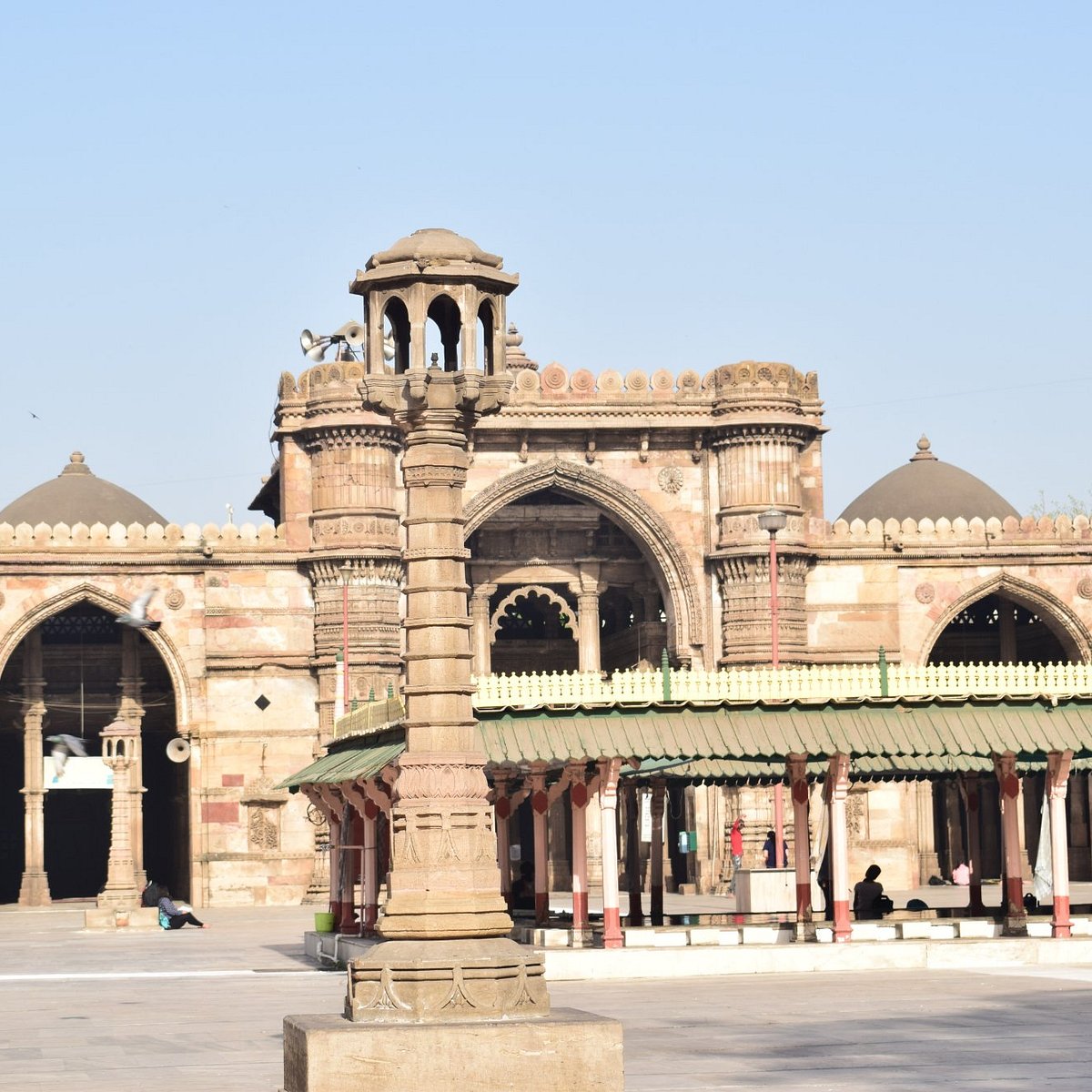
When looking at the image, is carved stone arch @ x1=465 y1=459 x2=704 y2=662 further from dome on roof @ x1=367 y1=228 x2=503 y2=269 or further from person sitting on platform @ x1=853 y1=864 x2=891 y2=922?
dome on roof @ x1=367 y1=228 x2=503 y2=269

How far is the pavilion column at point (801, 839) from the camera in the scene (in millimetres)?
28344

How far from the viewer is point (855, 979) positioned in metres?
25.3

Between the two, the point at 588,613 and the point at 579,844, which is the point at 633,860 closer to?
the point at 579,844

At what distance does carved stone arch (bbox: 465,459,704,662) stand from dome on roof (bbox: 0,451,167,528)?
1121cm

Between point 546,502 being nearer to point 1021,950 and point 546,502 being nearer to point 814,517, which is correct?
point 814,517

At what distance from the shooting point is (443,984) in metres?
15.1

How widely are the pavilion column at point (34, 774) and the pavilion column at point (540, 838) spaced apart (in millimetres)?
20207

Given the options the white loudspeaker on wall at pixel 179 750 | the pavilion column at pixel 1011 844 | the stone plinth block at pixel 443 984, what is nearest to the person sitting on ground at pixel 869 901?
the pavilion column at pixel 1011 844

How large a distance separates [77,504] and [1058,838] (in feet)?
107

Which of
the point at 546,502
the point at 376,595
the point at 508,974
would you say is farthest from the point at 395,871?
the point at 546,502

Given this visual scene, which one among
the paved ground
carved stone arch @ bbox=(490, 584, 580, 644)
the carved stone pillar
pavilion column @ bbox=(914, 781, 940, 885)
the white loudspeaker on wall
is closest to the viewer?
the paved ground

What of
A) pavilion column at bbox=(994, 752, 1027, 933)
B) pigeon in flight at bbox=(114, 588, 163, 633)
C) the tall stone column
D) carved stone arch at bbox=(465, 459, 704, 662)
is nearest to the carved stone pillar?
pigeon in flight at bbox=(114, 588, 163, 633)

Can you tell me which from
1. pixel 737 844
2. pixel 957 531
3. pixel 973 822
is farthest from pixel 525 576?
pixel 973 822

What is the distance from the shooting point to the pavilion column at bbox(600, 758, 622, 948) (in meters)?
27.4
